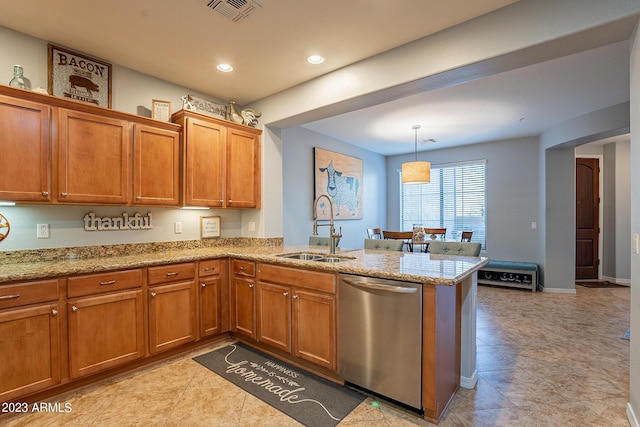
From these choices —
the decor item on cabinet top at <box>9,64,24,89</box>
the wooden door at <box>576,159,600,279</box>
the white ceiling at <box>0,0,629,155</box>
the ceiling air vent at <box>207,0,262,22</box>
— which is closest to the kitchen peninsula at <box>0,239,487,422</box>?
the decor item on cabinet top at <box>9,64,24,89</box>

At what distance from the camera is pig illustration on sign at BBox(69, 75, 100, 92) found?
8.70 feet

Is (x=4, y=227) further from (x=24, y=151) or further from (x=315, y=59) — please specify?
(x=315, y=59)

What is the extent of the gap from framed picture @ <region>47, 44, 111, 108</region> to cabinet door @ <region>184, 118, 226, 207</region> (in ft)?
2.45

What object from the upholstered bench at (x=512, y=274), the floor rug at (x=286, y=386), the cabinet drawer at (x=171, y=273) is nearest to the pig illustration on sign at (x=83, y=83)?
the cabinet drawer at (x=171, y=273)

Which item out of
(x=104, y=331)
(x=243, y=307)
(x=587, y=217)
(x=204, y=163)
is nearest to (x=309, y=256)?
(x=243, y=307)

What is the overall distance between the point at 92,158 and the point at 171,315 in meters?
1.48

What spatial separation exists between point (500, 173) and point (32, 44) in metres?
6.67

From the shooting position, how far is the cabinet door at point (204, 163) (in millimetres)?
3152

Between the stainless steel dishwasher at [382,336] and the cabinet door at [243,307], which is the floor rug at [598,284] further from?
the cabinet door at [243,307]

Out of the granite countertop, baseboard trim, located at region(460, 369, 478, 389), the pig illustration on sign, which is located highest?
the pig illustration on sign

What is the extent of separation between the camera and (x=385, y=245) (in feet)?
11.0

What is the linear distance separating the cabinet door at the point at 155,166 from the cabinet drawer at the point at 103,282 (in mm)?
678

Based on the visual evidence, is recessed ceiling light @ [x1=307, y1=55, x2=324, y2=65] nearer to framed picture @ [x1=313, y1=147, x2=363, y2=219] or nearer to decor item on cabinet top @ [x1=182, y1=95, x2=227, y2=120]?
decor item on cabinet top @ [x1=182, y1=95, x2=227, y2=120]

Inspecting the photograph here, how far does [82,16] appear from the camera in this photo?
225 cm
